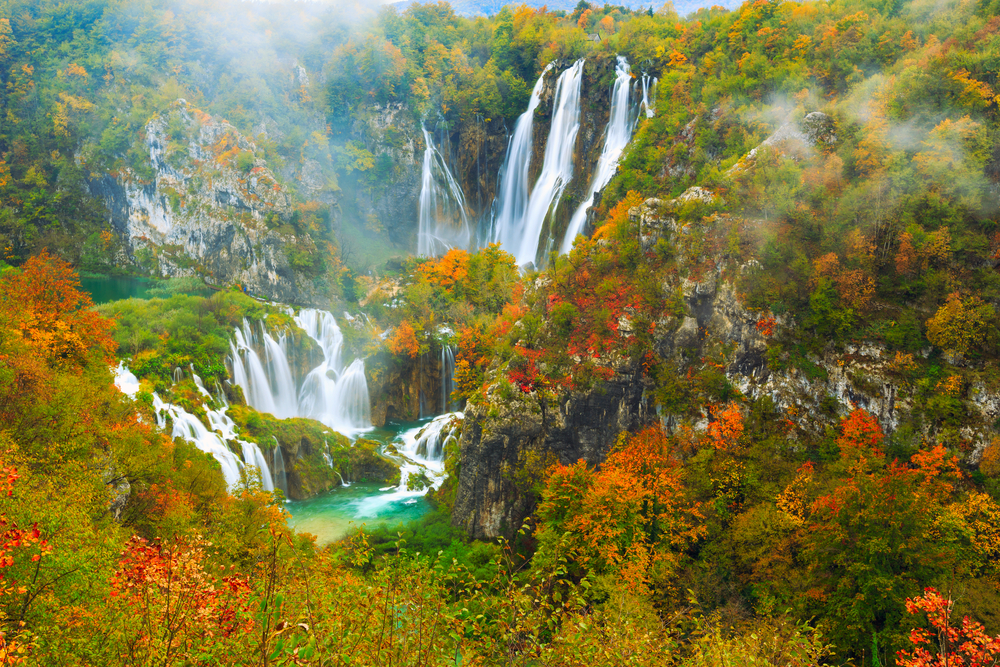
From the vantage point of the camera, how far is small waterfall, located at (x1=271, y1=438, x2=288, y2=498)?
25984 mm

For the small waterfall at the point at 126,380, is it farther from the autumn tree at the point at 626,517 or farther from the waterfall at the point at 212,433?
the autumn tree at the point at 626,517

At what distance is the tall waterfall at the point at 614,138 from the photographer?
1431 inches

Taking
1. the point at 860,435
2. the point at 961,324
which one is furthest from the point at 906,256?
the point at 860,435

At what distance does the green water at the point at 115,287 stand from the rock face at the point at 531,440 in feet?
116

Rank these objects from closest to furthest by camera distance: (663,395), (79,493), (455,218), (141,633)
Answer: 1. (141,633)
2. (79,493)
3. (663,395)
4. (455,218)

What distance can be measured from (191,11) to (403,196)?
30497 mm

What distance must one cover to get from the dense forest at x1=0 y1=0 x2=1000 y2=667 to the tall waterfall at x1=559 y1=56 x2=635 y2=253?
2.51ft

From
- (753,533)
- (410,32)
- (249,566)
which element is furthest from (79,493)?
(410,32)

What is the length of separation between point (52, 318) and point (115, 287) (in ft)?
107

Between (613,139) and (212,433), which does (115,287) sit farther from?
(613,139)

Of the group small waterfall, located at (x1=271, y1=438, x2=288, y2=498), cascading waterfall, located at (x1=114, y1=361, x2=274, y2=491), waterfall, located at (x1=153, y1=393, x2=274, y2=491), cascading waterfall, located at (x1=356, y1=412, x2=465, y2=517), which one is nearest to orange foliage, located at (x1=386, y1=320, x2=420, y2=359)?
cascading waterfall, located at (x1=356, y1=412, x2=465, y2=517)

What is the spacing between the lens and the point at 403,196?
53906mm

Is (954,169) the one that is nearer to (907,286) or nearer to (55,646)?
(907,286)

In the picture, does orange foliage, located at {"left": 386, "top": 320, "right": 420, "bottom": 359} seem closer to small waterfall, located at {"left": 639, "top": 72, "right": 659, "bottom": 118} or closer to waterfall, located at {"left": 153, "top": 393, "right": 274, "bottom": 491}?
waterfall, located at {"left": 153, "top": 393, "right": 274, "bottom": 491}
